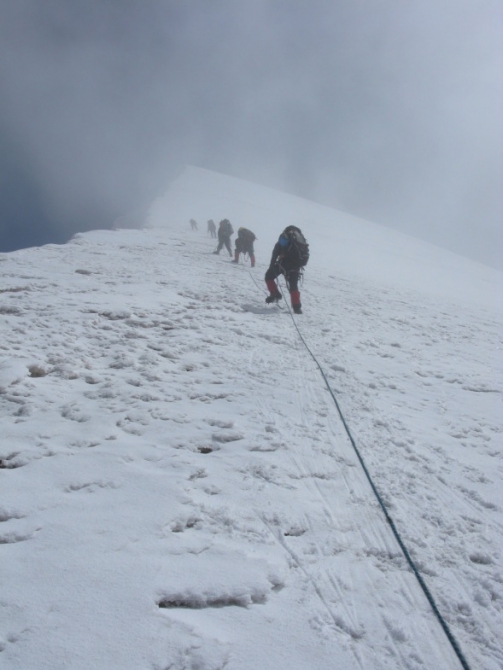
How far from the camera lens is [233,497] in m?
2.67

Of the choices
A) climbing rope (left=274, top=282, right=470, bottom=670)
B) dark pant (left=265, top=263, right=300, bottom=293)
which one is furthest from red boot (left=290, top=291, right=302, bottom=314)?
climbing rope (left=274, top=282, right=470, bottom=670)

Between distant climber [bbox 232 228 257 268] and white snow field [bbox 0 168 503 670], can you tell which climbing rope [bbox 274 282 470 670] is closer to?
white snow field [bbox 0 168 503 670]

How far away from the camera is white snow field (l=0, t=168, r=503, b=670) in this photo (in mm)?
1808

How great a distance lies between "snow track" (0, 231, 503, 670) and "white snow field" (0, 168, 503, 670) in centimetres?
1

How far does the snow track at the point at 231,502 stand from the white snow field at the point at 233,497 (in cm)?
1

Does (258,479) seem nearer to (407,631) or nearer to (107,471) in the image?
(107,471)

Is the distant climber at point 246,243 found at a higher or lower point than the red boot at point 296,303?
higher

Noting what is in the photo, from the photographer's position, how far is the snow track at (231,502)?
1807 mm

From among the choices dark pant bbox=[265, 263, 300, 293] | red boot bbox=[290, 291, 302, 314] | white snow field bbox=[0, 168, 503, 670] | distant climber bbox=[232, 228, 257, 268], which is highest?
distant climber bbox=[232, 228, 257, 268]

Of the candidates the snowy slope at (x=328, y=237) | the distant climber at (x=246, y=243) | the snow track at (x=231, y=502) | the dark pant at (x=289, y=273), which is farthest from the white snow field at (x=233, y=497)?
the snowy slope at (x=328, y=237)

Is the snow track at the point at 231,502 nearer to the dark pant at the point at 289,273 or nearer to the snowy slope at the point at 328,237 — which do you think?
the dark pant at the point at 289,273

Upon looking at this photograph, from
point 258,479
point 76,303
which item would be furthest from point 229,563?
point 76,303

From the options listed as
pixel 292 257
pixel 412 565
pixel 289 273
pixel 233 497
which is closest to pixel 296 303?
pixel 289 273

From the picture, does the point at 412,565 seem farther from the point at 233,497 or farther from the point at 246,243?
the point at 246,243
